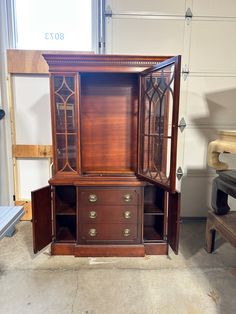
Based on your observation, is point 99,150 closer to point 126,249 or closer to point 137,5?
point 126,249

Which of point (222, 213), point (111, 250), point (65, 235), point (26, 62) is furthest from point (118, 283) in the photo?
point (26, 62)

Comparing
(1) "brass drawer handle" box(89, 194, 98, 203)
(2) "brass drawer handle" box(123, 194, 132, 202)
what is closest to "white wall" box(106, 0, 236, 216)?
(2) "brass drawer handle" box(123, 194, 132, 202)

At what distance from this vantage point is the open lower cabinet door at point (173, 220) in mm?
1992

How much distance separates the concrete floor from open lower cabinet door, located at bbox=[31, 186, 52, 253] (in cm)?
18

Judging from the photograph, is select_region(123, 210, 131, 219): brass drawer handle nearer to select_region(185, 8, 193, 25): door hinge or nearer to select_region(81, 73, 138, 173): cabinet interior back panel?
select_region(81, 73, 138, 173): cabinet interior back panel

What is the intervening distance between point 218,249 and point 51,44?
275 cm

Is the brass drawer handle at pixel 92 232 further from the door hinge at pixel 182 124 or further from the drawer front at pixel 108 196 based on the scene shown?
the door hinge at pixel 182 124

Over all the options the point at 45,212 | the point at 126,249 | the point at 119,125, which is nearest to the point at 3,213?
the point at 45,212

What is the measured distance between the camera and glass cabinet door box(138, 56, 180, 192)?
195 cm

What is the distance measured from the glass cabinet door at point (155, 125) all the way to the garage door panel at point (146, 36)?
0.75 m

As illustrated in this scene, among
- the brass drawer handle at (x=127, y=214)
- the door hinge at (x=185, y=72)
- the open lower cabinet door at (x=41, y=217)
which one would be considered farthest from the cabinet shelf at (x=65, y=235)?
the door hinge at (x=185, y=72)

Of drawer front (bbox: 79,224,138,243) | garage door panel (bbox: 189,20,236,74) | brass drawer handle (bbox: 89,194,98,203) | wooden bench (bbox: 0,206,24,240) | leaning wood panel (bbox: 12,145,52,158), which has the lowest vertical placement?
drawer front (bbox: 79,224,138,243)

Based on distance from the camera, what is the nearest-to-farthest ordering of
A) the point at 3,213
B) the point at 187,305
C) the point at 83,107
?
the point at 3,213, the point at 187,305, the point at 83,107

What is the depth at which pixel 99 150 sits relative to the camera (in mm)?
2414
